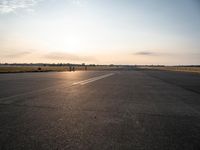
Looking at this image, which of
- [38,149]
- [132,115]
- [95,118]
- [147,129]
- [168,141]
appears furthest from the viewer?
[132,115]

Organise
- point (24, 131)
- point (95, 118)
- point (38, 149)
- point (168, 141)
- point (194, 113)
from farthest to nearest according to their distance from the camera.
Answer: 1. point (194, 113)
2. point (95, 118)
3. point (24, 131)
4. point (168, 141)
5. point (38, 149)

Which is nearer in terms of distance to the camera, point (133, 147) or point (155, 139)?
point (133, 147)

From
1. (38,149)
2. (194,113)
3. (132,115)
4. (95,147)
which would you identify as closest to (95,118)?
(132,115)

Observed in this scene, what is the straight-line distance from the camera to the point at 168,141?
3.31 meters

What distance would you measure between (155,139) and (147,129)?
569mm

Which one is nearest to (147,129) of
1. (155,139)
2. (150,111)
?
(155,139)

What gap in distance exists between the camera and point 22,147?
9.68 feet

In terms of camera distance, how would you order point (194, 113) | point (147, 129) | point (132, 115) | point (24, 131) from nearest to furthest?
point (24, 131) < point (147, 129) < point (132, 115) < point (194, 113)

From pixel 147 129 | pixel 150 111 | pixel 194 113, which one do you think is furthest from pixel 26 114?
pixel 194 113

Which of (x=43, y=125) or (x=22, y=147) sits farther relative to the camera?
(x=43, y=125)

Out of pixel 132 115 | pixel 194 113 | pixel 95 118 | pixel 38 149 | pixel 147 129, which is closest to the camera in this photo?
pixel 38 149

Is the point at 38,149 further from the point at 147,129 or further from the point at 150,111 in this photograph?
the point at 150,111

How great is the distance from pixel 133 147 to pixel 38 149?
5.22 feet

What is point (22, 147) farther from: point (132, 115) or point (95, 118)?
point (132, 115)
